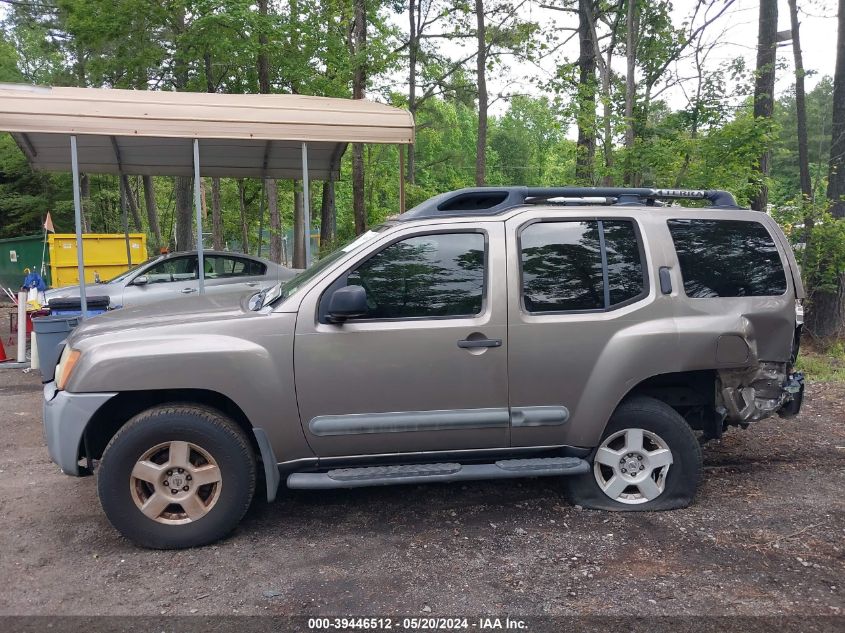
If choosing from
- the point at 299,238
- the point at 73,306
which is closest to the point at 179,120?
the point at 73,306

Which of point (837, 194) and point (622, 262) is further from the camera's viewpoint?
point (837, 194)

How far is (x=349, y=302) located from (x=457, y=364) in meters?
0.77

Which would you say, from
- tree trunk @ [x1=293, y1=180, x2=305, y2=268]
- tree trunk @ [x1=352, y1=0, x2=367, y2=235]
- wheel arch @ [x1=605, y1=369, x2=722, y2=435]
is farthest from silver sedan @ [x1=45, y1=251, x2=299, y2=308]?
wheel arch @ [x1=605, y1=369, x2=722, y2=435]

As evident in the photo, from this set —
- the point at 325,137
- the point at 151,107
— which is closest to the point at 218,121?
the point at 151,107

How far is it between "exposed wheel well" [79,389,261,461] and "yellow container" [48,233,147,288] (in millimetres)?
11514

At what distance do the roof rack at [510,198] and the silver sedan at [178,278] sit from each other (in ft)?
18.8

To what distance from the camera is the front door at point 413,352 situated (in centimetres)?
389

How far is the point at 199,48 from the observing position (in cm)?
1489

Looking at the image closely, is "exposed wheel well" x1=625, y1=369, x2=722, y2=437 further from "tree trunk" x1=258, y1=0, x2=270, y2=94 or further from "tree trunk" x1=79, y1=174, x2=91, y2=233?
"tree trunk" x1=79, y1=174, x2=91, y2=233

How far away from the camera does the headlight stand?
3.82m

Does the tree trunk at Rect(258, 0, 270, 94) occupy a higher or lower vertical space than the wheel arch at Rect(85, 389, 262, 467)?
higher

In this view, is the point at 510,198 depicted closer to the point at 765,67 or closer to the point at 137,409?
the point at 137,409

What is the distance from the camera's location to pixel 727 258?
4410mm

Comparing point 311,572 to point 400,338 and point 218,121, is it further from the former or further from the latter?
point 218,121
